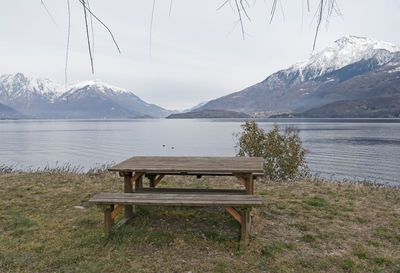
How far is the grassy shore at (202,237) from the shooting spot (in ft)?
15.4

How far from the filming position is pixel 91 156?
5028cm

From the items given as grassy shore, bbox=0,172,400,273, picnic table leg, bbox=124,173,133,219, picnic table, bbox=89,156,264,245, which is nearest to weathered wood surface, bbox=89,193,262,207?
picnic table, bbox=89,156,264,245

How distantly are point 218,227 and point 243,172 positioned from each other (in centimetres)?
122

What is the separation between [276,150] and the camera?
20.4 metres

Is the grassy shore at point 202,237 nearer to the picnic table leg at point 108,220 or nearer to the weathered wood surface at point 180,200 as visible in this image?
the picnic table leg at point 108,220

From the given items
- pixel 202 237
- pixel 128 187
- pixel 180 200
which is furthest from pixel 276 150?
pixel 180 200

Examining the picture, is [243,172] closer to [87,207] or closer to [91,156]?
[87,207]

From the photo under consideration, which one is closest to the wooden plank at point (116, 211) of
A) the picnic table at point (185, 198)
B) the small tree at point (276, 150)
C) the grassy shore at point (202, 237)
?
the picnic table at point (185, 198)

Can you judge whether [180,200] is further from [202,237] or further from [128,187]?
[128,187]

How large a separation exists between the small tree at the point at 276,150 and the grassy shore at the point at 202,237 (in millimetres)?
11145

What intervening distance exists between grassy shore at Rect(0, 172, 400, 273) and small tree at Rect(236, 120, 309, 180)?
11145 mm

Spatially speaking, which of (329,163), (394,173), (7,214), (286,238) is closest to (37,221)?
(7,214)

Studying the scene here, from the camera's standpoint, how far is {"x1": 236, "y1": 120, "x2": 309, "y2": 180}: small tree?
2014cm

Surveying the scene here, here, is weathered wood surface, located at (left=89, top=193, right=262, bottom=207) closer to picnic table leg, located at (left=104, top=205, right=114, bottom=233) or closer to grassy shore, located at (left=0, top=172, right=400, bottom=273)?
picnic table leg, located at (left=104, top=205, right=114, bottom=233)
